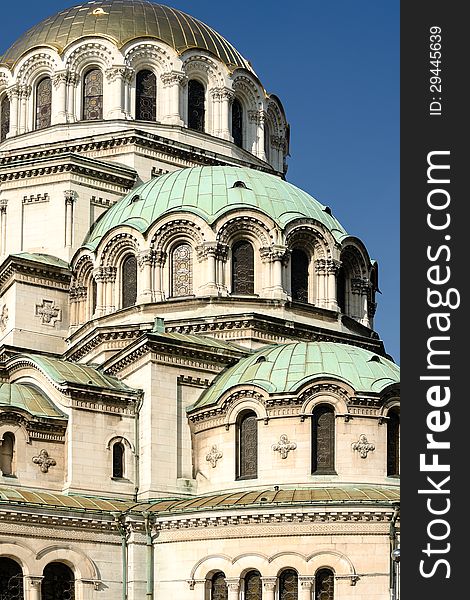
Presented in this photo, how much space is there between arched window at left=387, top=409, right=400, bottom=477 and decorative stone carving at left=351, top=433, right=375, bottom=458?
2.03 feet

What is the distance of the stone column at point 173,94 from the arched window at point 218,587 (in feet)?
68.9

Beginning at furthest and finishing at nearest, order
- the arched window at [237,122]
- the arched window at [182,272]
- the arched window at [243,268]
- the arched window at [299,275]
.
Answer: the arched window at [237,122]
the arched window at [299,275]
the arched window at [243,268]
the arched window at [182,272]

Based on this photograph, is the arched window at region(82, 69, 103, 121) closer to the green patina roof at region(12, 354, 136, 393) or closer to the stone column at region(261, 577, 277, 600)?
the green patina roof at region(12, 354, 136, 393)

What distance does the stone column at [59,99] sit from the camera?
53781mm

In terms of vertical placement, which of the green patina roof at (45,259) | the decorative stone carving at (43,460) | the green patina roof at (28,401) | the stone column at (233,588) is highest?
the green patina roof at (45,259)

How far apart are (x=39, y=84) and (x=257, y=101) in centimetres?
852

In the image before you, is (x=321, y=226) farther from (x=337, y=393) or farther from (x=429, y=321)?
(x=429, y=321)

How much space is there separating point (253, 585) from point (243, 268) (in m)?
12.0

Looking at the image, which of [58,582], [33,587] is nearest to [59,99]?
[58,582]

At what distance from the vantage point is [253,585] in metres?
37.6

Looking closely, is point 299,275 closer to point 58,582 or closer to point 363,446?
point 363,446

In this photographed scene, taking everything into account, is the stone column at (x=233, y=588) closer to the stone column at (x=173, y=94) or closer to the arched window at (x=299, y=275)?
the arched window at (x=299, y=275)

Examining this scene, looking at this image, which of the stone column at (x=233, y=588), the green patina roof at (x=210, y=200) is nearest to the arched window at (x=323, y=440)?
the stone column at (x=233, y=588)

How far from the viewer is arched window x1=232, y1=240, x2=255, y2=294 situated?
4600 centimetres
